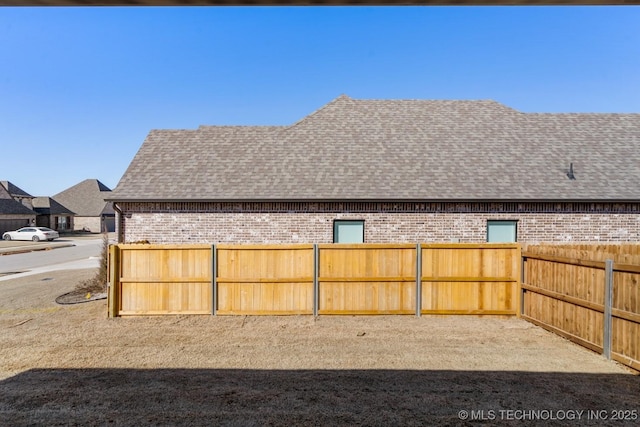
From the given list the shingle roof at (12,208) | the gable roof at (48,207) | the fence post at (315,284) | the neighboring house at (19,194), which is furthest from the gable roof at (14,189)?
the fence post at (315,284)

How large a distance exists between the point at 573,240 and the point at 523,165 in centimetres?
321

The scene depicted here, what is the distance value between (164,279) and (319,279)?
3.88 meters

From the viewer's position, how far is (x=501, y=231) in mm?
12602

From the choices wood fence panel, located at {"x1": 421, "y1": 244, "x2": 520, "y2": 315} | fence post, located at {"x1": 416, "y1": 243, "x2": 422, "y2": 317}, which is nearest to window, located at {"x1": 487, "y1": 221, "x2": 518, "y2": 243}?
wood fence panel, located at {"x1": 421, "y1": 244, "x2": 520, "y2": 315}

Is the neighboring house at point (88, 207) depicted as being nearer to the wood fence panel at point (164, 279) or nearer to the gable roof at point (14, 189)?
the gable roof at point (14, 189)

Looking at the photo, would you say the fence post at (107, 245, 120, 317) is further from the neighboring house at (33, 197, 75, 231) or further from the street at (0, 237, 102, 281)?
the neighboring house at (33, 197, 75, 231)

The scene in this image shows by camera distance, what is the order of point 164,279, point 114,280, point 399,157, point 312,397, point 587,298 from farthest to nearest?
point 399,157 < point 164,279 < point 114,280 < point 587,298 < point 312,397

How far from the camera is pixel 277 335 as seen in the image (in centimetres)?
774

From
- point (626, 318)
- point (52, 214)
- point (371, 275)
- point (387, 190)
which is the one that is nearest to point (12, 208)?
point (52, 214)

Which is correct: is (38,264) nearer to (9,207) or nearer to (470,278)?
(470,278)

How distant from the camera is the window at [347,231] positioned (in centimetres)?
1260

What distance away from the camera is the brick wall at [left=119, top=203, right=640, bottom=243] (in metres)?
12.5

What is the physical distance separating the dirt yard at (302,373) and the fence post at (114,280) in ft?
0.99

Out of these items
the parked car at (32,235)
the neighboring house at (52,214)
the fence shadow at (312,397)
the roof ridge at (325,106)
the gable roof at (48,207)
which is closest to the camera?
the fence shadow at (312,397)
